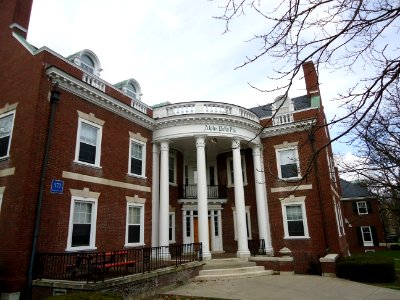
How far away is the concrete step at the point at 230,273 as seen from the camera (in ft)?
44.2

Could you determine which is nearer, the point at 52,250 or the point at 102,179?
the point at 52,250

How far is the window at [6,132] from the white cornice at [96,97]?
2479 millimetres

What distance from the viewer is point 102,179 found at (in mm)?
14195

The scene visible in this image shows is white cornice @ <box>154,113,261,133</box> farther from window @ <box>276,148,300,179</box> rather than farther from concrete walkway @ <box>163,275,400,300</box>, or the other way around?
concrete walkway @ <box>163,275,400,300</box>

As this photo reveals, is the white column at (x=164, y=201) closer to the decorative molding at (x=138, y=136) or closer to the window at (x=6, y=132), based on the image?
the decorative molding at (x=138, y=136)

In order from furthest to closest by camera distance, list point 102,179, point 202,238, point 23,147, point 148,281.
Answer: point 202,238
point 102,179
point 23,147
point 148,281

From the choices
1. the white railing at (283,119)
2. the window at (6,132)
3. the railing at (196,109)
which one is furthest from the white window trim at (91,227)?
the white railing at (283,119)

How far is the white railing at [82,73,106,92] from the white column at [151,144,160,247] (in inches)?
188

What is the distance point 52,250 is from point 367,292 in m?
11.7

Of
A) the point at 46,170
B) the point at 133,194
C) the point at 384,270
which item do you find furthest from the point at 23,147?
the point at 384,270

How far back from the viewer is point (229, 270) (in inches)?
555

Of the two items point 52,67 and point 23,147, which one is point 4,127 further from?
point 52,67

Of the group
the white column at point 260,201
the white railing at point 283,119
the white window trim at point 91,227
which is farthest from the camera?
the white railing at point 283,119

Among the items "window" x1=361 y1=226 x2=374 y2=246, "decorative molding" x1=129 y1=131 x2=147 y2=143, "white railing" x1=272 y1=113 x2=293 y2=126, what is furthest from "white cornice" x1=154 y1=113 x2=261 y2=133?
"window" x1=361 y1=226 x2=374 y2=246
